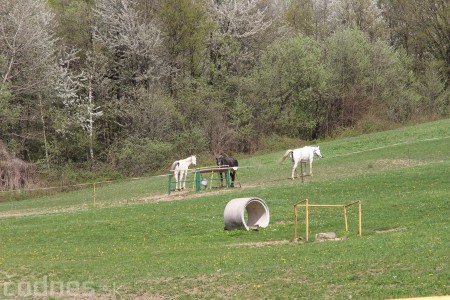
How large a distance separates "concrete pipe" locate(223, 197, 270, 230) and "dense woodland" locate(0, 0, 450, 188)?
3554 centimetres

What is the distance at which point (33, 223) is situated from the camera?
35812mm

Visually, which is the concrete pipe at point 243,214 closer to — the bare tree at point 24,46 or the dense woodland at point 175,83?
the dense woodland at point 175,83

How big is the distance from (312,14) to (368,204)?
6801 cm

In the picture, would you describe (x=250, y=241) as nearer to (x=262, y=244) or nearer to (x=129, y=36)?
(x=262, y=244)

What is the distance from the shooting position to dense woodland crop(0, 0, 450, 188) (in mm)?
68000

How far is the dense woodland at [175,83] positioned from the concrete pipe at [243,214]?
1399 inches

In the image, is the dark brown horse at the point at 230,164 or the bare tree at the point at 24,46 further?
the bare tree at the point at 24,46

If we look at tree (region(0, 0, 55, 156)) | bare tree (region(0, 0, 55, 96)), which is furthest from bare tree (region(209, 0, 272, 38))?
bare tree (region(0, 0, 55, 96))

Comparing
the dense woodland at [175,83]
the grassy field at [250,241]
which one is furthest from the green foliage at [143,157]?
the grassy field at [250,241]

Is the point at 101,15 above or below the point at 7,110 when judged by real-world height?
above

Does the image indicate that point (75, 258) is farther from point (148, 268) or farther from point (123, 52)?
point (123, 52)

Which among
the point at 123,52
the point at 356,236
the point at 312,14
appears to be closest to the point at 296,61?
the point at 123,52

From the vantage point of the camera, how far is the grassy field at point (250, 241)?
57.8ft

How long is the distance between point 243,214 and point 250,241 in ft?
6.56
